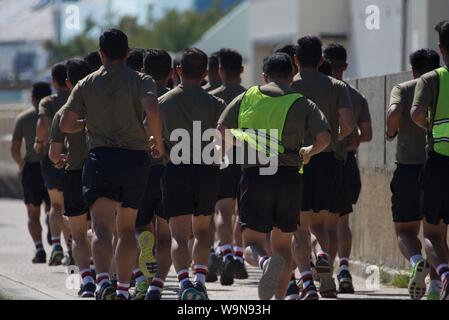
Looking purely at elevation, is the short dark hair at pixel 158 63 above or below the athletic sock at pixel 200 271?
above

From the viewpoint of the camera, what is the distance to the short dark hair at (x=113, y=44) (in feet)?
37.2

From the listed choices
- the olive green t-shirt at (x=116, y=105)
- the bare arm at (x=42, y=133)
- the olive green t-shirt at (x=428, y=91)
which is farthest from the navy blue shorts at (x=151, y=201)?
the olive green t-shirt at (x=428, y=91)

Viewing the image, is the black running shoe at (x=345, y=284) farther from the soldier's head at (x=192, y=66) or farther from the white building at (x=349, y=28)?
the white building at (x=349, y=28)

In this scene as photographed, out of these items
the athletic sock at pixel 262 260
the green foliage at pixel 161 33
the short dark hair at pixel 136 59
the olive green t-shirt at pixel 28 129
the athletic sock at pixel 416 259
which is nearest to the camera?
the athletic sock at pixel 262 260

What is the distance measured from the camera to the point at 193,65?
11.9m

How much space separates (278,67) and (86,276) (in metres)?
2.97

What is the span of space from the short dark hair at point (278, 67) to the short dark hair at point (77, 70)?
2.79 m

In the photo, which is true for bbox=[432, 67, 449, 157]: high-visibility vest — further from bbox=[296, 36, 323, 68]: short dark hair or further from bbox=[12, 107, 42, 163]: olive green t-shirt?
bbox=[12, 107, 42, 163]: olive green t-shirt

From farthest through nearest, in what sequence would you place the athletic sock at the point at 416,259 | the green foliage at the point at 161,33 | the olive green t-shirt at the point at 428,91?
the green foliage at the point at 161,33
the athletic sock at the point at 416,259
the olive green t-shirt at the point at 428,91

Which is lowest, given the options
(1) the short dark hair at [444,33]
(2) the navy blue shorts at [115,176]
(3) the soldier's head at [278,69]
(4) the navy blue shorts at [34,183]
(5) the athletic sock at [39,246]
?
(5) the athletic sock at [39,246]

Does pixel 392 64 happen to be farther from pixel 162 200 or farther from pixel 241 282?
pixel 162 200

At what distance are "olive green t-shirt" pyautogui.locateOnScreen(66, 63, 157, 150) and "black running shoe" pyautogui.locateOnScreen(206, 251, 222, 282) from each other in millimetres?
3728

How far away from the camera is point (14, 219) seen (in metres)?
25.0

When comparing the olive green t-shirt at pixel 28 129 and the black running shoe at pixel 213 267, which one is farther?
the olive green t-shirt at pixel 28 129
